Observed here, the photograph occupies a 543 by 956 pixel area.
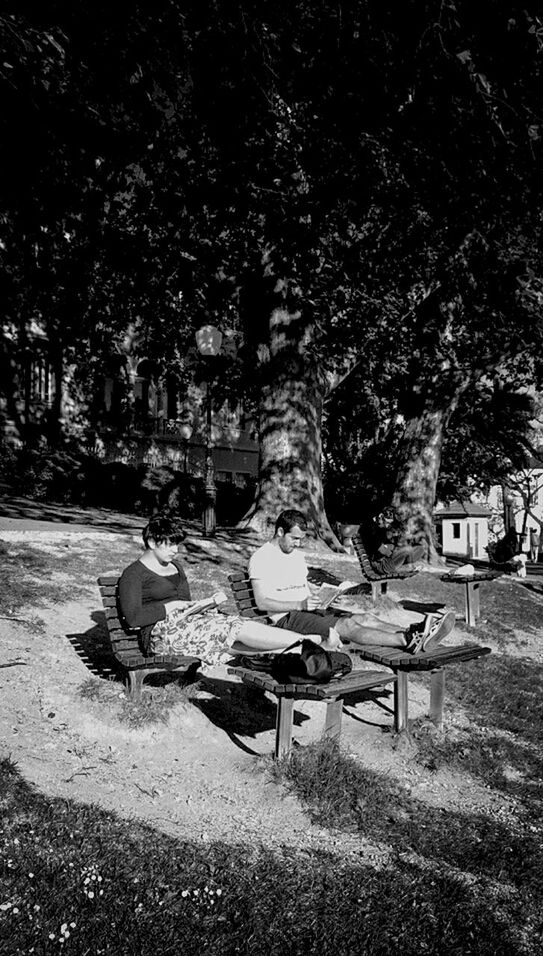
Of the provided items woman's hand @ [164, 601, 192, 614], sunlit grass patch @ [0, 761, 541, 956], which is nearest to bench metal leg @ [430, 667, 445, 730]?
woman's hand @ [164, 601, 192, 614]

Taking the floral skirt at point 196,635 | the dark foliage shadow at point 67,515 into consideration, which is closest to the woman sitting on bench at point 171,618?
the floral skirt at point 196,635

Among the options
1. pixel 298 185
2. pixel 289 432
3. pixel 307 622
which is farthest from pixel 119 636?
pixel 298 185

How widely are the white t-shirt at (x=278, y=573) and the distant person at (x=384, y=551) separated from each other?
412 cm

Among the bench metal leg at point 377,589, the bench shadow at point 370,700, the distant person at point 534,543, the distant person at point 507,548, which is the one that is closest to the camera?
the bench shadow at point 370,700

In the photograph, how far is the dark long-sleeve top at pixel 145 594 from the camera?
599 centimetres

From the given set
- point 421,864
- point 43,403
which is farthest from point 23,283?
point 421,864

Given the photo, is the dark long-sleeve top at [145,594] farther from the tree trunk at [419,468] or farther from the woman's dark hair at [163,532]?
the tree trunk at [419,468]

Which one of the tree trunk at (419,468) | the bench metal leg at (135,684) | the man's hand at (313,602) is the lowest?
the bench metal leg at (135,684)

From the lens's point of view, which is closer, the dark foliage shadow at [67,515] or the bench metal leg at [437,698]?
the bench metal leg at [437,698]

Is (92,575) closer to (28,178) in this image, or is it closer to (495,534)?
(28,178)

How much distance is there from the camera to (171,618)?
6.11 metres

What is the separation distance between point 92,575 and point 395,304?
30.5 feet

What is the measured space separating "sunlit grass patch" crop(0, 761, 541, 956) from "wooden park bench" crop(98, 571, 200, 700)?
5.55ft

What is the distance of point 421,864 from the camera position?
402 cm
